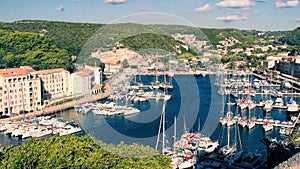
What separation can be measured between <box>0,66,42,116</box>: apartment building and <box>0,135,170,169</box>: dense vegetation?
20.8ft

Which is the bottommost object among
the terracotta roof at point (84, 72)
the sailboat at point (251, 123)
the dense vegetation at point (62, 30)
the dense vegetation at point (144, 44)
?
the sailboat at point (251, 123)

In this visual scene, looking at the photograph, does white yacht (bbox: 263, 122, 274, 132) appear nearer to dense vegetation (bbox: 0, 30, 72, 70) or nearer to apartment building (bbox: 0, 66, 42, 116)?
apartment building (bbox: 0, 66, 42, 116)

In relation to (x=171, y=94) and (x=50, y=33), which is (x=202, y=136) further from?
(x=50, y=33)

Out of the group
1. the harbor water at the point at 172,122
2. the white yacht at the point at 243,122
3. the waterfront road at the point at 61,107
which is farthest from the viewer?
the waterfront road at the point at 61,107

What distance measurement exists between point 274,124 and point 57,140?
20.5 ft

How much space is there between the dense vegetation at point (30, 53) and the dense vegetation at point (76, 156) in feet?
36.0

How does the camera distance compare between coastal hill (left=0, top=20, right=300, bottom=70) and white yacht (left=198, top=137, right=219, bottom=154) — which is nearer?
white yacht (left=198, top=137, right=219, bottom=154)

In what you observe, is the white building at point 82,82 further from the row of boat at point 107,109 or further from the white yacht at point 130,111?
the white yacht at point 130,111

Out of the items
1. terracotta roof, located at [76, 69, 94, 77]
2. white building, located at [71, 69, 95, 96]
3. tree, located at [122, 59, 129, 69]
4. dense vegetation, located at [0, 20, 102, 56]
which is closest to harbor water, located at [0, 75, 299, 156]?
white building, located at [71, 69, 95, 96]

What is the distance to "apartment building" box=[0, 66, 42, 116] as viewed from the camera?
12148mm

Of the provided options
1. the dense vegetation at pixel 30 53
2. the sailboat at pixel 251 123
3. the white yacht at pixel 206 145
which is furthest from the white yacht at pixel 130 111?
the dense vegetation at pixel 30 53

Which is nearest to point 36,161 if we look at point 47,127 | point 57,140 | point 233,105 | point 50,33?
point 57,140

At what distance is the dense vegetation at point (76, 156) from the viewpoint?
5449mm

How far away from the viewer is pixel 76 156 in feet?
18.6
